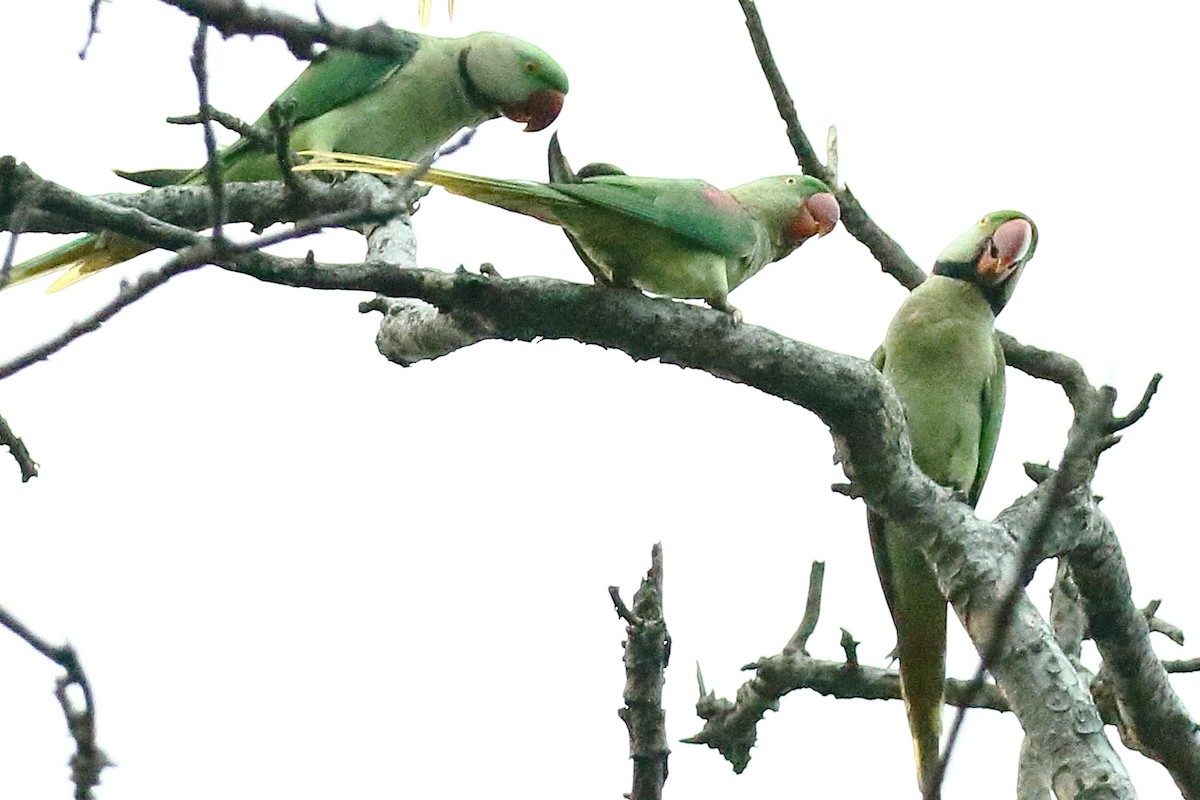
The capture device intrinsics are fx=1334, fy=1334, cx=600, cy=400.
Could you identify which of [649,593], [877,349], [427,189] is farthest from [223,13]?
[877,349]

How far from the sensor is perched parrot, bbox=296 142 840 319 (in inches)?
106

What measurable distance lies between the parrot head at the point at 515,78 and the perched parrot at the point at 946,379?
5.16 feet

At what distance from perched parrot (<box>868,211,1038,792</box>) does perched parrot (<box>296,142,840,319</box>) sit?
1.14m

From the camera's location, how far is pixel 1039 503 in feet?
10.1

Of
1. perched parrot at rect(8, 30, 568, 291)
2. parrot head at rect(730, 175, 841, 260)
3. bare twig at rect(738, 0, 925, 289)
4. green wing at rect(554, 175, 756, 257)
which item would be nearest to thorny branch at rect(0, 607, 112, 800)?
green wing at rect(554, 175, 756, 257)

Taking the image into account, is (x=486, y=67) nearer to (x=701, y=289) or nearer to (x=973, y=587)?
(x=701, y=289)

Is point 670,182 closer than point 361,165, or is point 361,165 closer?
point 361,165

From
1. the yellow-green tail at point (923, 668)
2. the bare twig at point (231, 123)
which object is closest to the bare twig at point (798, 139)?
the yellow-green tail at point (923, 668)

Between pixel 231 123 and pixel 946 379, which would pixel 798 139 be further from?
pixel 231 123

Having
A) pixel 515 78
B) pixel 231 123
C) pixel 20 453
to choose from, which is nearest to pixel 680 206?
pixel 231 123

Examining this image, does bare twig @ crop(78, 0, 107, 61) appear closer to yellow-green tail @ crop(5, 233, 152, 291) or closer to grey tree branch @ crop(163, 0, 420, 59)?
grey tree branch @ crop(163, 0, 420, 59)

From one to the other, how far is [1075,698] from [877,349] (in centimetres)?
174

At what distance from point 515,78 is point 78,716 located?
3.96m

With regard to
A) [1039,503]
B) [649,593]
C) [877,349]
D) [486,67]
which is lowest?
[649,593]
